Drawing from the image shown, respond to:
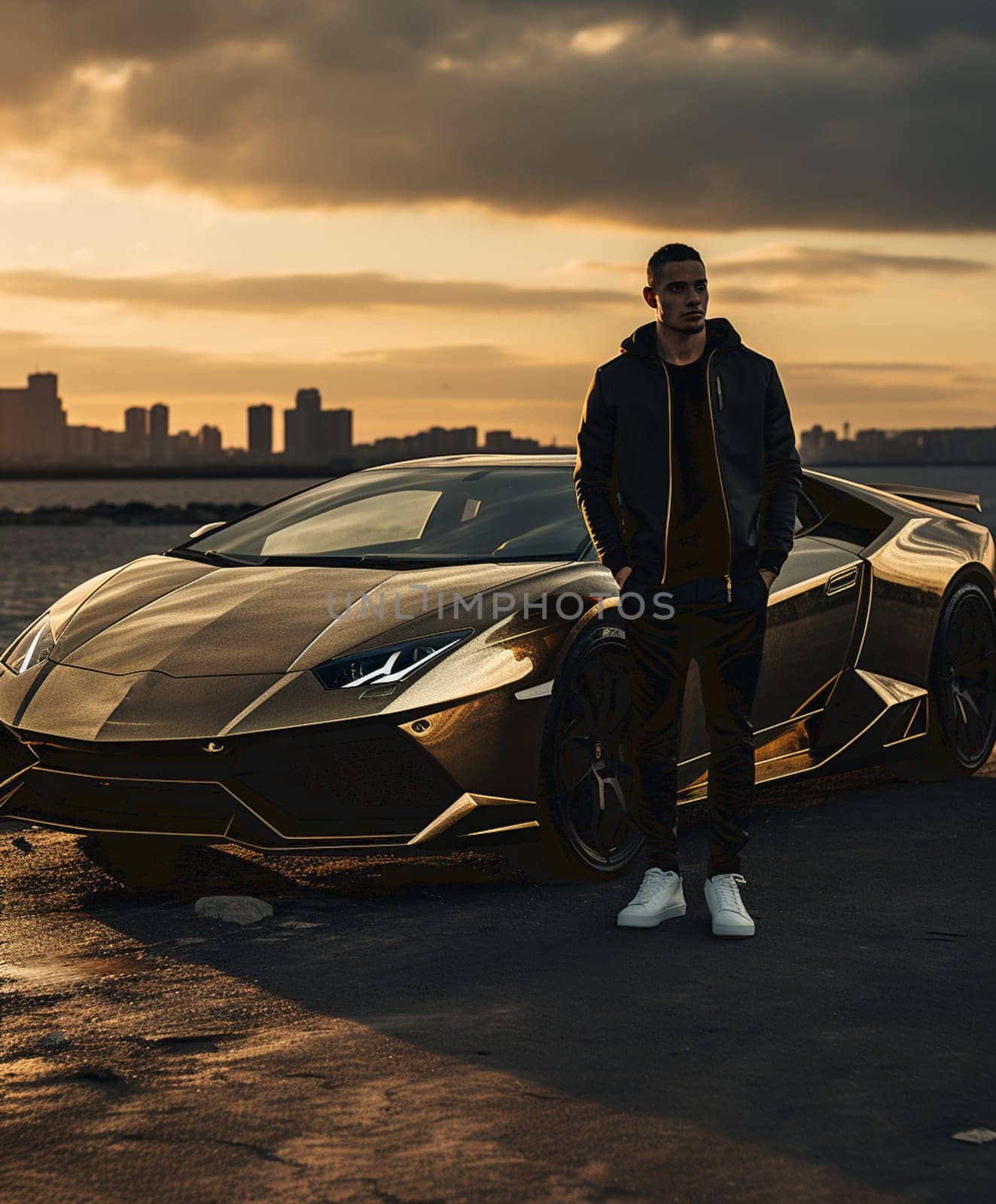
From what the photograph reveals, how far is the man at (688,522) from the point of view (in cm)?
456

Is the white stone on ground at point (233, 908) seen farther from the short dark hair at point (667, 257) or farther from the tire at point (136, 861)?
the short dark hair at point (667, 257)

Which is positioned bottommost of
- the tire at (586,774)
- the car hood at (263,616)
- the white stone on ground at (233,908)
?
the white stone on ground at (233,908)

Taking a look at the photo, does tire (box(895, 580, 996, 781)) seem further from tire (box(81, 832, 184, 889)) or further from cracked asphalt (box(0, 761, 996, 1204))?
tire (box(81, 832, 184, 889))

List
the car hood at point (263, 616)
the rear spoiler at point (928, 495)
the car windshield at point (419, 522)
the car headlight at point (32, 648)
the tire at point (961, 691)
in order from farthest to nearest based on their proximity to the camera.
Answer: the rear spoiler at point (928, 495)
the tire at point (961, 691)
the car windshield at point (419, 522)
the car headlight at point (32, 648)
the car hood at point (263, 616)

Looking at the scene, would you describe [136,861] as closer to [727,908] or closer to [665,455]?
[727,908]

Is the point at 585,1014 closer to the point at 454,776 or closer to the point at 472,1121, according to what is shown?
the point at 472,1121

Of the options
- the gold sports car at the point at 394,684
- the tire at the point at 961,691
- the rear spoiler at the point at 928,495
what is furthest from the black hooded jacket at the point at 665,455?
the rear spoiler at the point at 928,495

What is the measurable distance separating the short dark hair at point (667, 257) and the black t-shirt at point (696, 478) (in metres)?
0.25

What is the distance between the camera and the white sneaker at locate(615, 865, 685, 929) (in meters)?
4.58

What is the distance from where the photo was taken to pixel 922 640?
6621 millimetres

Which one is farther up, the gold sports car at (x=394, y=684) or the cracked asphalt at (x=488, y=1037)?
the gold sports car at (x=394, y=684)

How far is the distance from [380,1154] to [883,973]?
167 cm

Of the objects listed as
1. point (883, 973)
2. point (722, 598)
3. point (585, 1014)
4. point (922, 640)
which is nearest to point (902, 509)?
point (922, 640)

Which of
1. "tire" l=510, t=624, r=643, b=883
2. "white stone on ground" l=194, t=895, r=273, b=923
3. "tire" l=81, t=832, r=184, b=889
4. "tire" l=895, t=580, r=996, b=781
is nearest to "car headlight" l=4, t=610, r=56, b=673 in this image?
"tire" l=81, t=832, r=184, b=889
